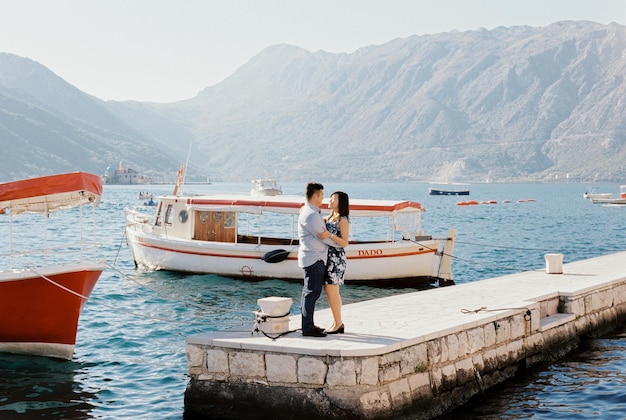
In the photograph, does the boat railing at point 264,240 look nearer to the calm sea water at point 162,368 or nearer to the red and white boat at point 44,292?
the calm sea water at point 162,368

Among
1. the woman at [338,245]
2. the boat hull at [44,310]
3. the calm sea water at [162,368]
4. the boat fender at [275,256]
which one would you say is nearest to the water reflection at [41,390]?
the calm sea water at [162,368]

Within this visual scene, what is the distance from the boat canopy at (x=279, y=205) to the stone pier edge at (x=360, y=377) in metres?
12.3

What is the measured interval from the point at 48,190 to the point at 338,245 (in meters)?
6.43

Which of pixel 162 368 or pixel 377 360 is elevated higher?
pixel 377 360

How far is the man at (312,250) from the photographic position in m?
9.99

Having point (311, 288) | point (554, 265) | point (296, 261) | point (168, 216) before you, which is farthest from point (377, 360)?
point (168, 216)

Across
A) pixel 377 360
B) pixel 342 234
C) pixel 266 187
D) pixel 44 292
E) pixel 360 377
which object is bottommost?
pixel 360 377

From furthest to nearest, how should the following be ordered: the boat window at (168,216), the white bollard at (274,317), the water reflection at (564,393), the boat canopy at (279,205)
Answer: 1. the boat window at (168,216)
2. the boat canopy at (279,205)
3. the water reflection at (564,393)
4. the white bollard at (274,317)

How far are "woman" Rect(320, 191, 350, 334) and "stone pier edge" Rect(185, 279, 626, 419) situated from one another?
1094mm

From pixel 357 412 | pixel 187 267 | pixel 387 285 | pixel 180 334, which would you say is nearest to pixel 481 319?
pixel 357 412

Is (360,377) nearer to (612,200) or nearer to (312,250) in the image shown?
(312,250)

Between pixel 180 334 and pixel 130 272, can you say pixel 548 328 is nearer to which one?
pixel 180 334

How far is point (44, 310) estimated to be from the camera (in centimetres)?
1416

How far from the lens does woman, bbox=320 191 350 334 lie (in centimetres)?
1009
